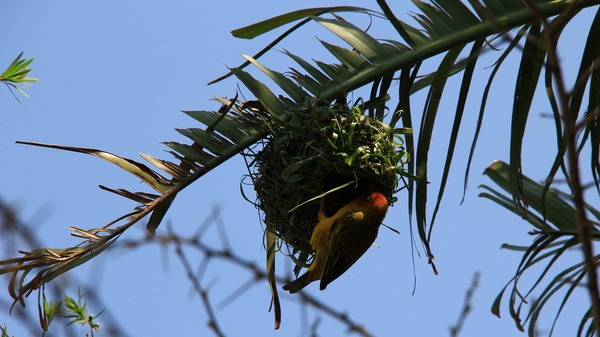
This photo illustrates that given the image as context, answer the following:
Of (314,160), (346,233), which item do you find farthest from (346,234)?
(314,160)

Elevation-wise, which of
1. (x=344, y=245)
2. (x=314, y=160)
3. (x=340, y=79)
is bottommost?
(x=344, y=245)

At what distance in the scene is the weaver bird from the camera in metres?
2.31

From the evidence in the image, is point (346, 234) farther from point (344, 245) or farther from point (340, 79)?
point (340, 79)

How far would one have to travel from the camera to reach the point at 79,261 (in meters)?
2.12

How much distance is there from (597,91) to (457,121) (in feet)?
1.79

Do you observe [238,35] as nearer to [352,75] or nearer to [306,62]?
[306,62]

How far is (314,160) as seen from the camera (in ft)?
7.38

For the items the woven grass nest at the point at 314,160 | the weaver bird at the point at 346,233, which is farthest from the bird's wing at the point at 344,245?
the woven grass nest at the point at 314,160

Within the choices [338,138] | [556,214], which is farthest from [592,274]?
[556,214]

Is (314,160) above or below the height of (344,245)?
above

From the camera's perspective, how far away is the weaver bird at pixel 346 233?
2.31 metres

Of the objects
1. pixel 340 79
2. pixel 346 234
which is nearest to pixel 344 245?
pixel 346 234

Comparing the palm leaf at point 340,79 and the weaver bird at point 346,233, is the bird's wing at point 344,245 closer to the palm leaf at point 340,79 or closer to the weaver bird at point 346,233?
the weaver bird at point 346,233

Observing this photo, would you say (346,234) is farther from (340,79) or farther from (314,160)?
(340,79)
